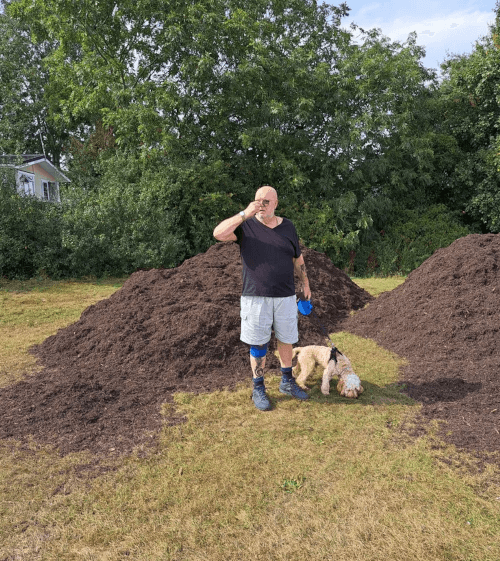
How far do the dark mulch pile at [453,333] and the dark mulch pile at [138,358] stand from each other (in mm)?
1077

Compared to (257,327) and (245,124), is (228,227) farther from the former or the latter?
(245,124)

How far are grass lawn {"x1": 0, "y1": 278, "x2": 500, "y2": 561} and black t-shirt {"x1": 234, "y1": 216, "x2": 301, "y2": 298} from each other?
45.7 inches

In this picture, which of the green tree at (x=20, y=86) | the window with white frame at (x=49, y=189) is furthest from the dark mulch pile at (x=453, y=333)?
the green tree at (x=20, y=86)

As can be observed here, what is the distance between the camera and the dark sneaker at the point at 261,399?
4285mm

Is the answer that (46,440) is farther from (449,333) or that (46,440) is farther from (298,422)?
(449,333)

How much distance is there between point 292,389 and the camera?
→ 4.55m

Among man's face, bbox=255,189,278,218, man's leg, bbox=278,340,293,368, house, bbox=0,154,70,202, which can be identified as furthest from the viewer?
house, bbox=0,154,70,202

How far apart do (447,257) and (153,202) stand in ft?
30.2

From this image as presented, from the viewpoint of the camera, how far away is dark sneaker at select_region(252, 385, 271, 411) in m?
4.29

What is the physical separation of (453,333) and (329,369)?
90.1 inches

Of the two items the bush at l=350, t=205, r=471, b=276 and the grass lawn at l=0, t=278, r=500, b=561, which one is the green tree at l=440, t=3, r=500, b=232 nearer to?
the bush at l=350, t=205, r=471, b=276

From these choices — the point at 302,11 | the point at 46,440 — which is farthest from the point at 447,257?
the point at 302,11

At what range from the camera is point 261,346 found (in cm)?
424

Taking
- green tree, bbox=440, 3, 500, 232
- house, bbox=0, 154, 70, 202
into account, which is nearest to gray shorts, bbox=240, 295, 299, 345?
green tree, bbox=440, 3, 500, 232
